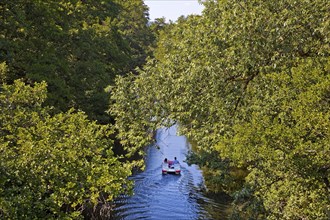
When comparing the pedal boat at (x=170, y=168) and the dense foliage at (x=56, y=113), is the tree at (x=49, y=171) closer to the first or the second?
the dense foliage at (x=56, y=113)

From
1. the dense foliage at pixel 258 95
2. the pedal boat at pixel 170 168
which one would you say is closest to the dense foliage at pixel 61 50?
the pedal boat at pixel 170 168

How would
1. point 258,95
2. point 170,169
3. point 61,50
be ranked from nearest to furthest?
point 258,95, point 61,50, point 170,169

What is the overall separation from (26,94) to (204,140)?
715cm

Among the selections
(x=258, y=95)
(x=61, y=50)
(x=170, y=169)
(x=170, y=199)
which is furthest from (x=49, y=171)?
(x=170, y=169)

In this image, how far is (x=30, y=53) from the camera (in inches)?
944

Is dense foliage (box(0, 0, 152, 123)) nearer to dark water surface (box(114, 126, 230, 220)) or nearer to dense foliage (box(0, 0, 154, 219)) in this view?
dense foliage (box(0, 0, 154, 219))

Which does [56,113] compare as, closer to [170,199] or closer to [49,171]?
[170,199]

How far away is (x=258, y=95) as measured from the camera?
1327 centimetres

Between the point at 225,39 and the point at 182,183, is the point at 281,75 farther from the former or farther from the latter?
the point at 182,183

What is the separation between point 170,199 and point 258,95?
633 inches

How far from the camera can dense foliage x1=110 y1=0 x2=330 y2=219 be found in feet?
37.3

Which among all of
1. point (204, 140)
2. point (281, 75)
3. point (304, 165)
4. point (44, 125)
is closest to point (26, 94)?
point (44, 125)

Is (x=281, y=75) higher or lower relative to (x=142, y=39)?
lower

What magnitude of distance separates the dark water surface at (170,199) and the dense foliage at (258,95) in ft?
20.8
